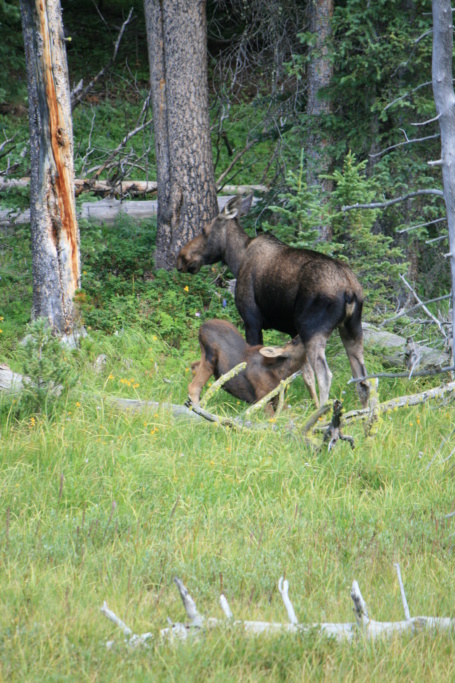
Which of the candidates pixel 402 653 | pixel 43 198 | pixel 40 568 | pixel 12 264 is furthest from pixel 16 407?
pixel 12 264

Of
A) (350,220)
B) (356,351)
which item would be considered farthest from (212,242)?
(356,351)

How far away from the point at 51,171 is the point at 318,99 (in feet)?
13.6

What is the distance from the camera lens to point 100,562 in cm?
486

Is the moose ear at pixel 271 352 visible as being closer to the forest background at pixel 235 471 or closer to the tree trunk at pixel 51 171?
the forest background at pixel 235 471

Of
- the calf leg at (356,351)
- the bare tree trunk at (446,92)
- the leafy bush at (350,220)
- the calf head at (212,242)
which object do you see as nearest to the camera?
the bare tree trunk at (446,92)

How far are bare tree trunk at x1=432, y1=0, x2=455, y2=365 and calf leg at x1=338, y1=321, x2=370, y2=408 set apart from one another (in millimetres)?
1487

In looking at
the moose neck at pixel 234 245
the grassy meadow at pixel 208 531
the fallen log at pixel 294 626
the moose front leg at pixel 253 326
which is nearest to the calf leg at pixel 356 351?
the grassy meadow at pixel 208 531

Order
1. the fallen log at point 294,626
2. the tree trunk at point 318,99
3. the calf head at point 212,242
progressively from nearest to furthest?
the fallen log at point 294,626, the calf head at point 212,242, the tree trunk at point 318,99

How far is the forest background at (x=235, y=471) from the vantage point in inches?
157

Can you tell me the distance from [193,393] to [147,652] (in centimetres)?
441

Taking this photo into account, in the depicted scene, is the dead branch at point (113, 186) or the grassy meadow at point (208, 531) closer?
the grassy meadow at point (208, 531)

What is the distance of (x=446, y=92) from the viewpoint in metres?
6.76

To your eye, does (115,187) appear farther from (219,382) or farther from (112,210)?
(219,382)

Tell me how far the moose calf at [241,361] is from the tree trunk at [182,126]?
411 cm
